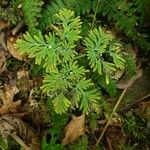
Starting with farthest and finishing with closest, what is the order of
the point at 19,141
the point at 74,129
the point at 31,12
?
the point at 74,129 → the point at 19,141 → the point at 31,12

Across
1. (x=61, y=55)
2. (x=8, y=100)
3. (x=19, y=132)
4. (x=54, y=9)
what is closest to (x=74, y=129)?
(x=19, y=132)

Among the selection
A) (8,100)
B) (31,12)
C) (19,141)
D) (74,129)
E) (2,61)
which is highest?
Result: (31,12)

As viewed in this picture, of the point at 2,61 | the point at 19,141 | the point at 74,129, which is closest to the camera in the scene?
the point at 19,141

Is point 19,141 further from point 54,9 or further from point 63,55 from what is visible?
point 54,9

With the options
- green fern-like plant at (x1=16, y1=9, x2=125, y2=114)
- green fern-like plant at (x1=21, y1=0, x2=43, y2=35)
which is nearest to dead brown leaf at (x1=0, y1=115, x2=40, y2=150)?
green fern-like plant at (x1=16, y1=9, x2=125, y2=114)

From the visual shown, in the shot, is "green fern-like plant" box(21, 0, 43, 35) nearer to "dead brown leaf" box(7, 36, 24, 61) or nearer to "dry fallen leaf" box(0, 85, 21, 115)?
"dead brown leaf" box(7, 36, 24, 61)

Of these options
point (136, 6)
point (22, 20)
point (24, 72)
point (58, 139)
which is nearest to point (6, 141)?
point (58, 139)

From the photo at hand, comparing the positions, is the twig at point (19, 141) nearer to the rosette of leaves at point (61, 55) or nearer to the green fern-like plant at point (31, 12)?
the rosette of leaves at point (61, 55)
